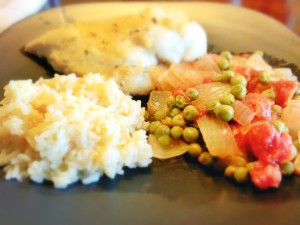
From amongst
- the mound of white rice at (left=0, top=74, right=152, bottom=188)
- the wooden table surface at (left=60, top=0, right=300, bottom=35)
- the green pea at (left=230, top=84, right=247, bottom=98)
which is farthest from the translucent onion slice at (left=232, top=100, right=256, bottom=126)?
the wooden table surface at (left=60, top=0, right=300, bottom=35)

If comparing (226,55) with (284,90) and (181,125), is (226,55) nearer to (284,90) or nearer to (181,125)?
(284,90)

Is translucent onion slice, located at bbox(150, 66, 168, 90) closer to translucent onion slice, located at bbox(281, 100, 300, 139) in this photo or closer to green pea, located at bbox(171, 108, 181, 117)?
green pea, located at bbox(171, 108, 181, 117)

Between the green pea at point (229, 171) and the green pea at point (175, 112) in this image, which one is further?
the green pea at point (175, 112)

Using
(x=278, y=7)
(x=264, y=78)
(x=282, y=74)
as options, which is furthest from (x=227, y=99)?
(x=278, y=7)

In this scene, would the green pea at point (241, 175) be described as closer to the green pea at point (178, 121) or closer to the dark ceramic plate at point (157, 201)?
the dark ceramic plate at point (157, 201)

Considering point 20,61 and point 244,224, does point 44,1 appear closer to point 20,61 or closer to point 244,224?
point 20,61

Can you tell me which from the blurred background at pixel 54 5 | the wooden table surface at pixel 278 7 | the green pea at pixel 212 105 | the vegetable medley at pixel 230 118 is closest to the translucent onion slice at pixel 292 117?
the vegetable medley at pixel 230 118
